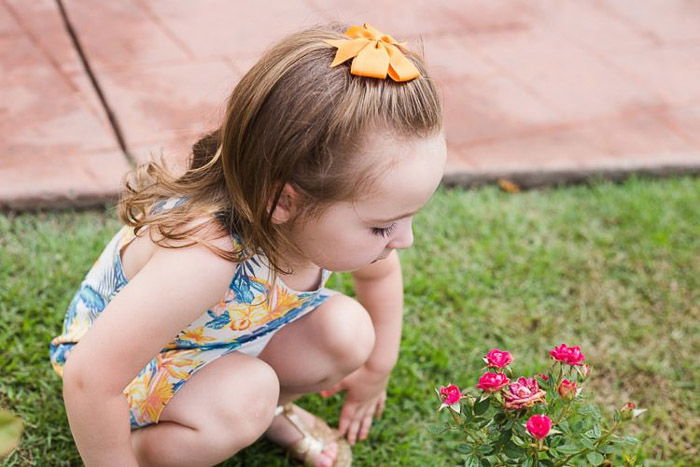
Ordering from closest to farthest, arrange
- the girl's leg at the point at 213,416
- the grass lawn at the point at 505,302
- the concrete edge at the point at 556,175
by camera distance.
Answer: the girl's leg at the point at 213,416 < the grass lawn at the point at 505,302 < the concrete edge at the point at 556,175

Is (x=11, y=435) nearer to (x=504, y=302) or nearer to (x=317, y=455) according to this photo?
(x=317, y=455)

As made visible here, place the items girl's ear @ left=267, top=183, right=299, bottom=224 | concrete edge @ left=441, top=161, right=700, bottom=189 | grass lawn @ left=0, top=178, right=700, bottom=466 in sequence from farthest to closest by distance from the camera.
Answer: concrete edge @ left=441, top=161, right=700, bottom=189
grass lawn @ left=0, top=178, right=700, bottom=466
girl's ear @ left=267, top=183, right=299, bottom=224

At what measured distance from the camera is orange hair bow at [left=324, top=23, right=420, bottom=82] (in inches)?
56.6

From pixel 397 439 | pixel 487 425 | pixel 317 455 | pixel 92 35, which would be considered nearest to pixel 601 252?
pixel 397 439

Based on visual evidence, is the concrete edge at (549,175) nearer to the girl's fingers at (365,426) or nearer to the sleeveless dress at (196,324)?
the sleeveless dress at (196,324)

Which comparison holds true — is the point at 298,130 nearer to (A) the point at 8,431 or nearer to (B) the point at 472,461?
(B) the point at 472,461

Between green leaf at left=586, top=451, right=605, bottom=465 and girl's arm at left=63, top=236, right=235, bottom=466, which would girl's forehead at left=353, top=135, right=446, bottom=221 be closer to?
girl's arm at left=63, top=236, right=235, bottom=466

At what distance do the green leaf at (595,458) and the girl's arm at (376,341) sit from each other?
2.10 ft

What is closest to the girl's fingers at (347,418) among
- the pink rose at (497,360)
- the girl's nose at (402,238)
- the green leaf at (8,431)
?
the girl's nose at (402,238)

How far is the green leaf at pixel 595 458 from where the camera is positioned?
1.40m

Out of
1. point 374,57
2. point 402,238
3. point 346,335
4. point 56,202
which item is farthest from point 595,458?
point 56,202

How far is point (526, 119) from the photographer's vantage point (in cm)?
331

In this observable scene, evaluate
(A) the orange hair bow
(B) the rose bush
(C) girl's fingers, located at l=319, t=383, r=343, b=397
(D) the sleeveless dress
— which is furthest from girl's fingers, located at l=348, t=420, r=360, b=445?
(A) the orange hair bow

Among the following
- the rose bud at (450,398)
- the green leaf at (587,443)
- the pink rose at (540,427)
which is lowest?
the green leaf at (587,443)
